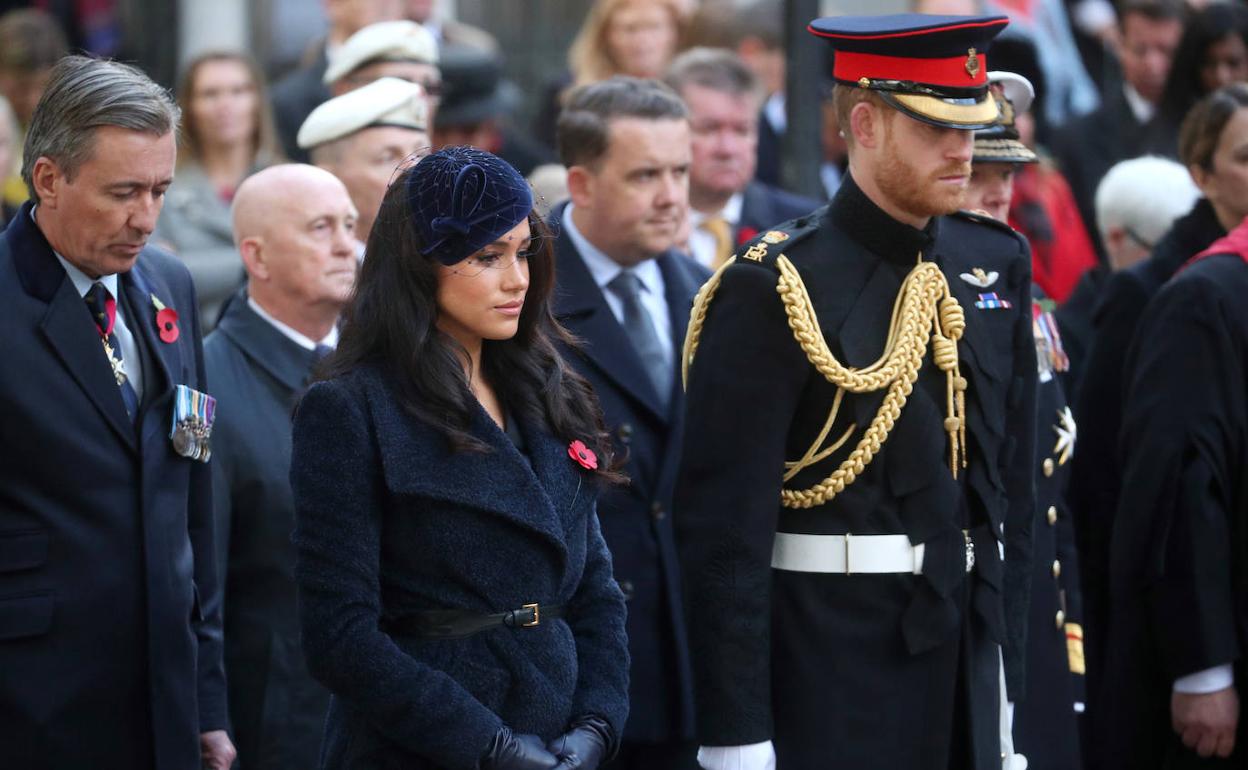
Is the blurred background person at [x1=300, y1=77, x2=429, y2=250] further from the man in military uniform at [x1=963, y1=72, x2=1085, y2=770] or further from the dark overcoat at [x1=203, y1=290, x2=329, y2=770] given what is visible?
the man in military uniform at [x1=963, y1=72, x2=1085, y2=770]

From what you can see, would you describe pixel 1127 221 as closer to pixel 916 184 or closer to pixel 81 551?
pixel 916 184

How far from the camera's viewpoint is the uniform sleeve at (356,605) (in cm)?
347

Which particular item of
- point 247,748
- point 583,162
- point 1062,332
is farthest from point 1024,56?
point 247,748

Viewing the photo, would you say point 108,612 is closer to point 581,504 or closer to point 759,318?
point 581,504

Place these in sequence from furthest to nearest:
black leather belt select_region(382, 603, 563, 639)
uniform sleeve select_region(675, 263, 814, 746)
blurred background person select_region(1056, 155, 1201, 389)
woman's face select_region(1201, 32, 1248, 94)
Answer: woman's face select_region(1201, 32, 1248, 94), blurred background person select_region(1056, 155, 1201, 389), uniform sleeve select_region(675, 263, 814, 746), black leather belt select_region(382, 603, 563, 639)

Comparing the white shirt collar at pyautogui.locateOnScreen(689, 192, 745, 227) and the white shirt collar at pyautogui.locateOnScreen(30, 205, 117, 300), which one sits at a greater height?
the white shirt collar at pyautogui.locateOnScreen(30, 205, 117, 300)

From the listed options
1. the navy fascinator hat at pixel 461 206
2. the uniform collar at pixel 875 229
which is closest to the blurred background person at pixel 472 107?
the uniform collar at pixel 875 229

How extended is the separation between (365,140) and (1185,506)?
2746 millimetres

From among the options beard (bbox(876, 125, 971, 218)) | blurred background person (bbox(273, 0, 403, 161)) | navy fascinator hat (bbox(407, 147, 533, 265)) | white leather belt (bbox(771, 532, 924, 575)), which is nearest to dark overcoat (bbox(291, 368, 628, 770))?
navy fascinator hat (bbox(407, 147, 533, 265))

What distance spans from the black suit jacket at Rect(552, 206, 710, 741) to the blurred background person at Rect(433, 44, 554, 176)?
2467 millimetres

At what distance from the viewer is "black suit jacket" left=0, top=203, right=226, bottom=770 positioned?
392 cm

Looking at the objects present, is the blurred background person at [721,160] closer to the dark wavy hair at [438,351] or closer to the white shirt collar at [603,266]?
the white shirt collar at [603,266]

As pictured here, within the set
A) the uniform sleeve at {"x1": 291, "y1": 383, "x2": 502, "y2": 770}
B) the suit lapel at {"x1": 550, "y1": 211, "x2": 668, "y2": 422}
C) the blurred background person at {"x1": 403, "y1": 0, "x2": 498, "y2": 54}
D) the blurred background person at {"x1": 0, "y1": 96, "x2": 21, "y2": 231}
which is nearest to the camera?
the uniform sleeve at {"x1": 291, "y1": 383, "x2": 502, "y2": 770}

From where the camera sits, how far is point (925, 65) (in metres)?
4.11
